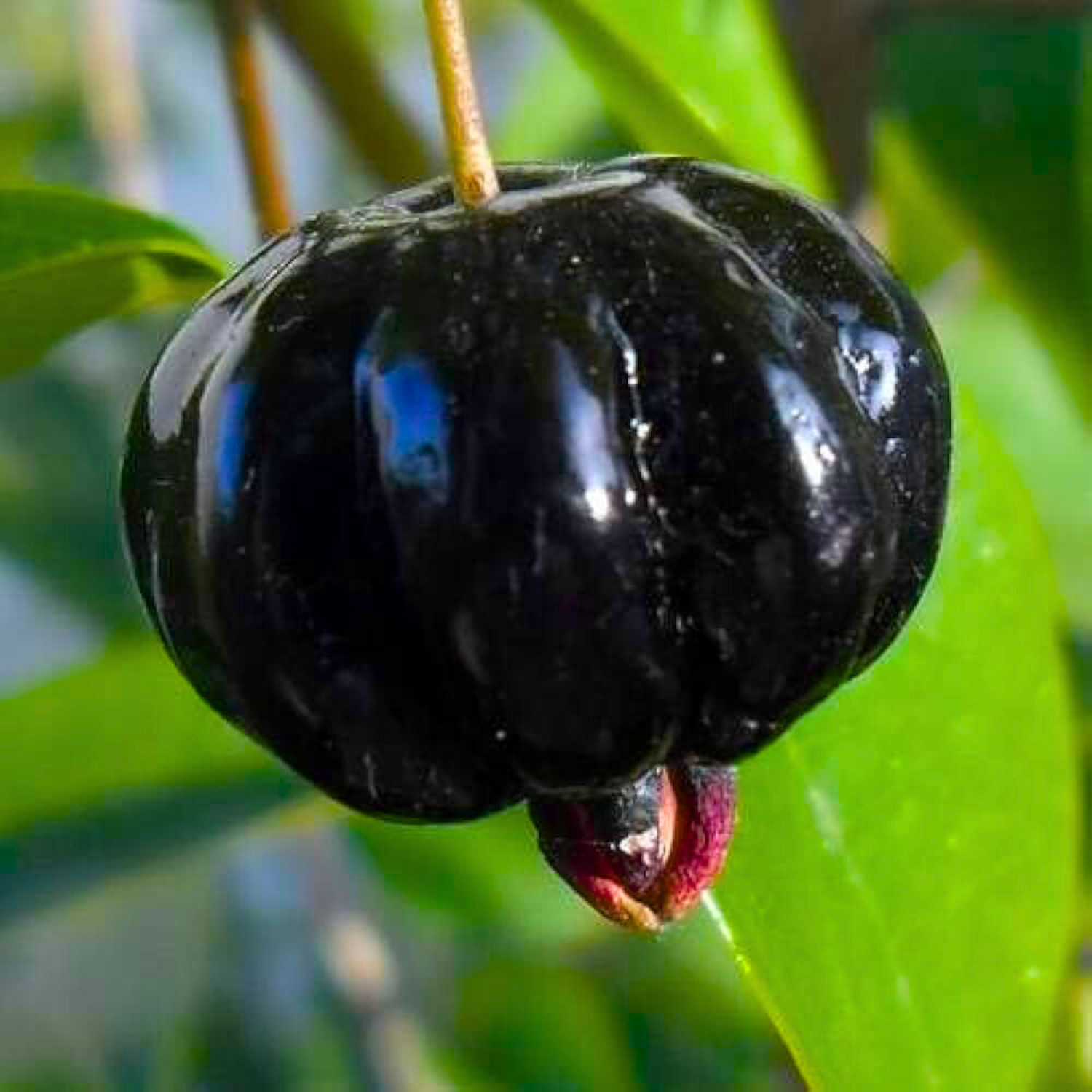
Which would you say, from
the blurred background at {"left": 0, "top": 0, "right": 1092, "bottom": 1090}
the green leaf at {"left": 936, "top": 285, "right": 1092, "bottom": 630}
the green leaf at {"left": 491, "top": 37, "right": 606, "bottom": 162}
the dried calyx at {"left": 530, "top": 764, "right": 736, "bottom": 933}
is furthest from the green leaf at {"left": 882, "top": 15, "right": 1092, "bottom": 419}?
the dried calyx at {"left": 530, "top": 764, "right": 736, "bottom": 933}

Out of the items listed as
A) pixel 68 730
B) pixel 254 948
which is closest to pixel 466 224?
pixel 68 730

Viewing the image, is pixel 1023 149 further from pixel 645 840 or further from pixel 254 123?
pixel 645 840

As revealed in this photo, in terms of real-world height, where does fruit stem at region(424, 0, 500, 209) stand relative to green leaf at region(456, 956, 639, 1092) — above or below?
above

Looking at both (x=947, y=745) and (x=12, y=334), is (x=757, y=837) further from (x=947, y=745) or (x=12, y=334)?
(x=12, y=334)

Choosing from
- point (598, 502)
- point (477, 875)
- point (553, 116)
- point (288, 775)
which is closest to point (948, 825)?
point (598, 502)

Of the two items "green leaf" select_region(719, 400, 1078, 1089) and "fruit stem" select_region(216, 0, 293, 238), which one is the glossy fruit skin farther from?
"fruit stem" select_region(216, 0, 293, 238)

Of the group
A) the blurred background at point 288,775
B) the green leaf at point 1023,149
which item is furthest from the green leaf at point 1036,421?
the green leaf at point 1023,149
